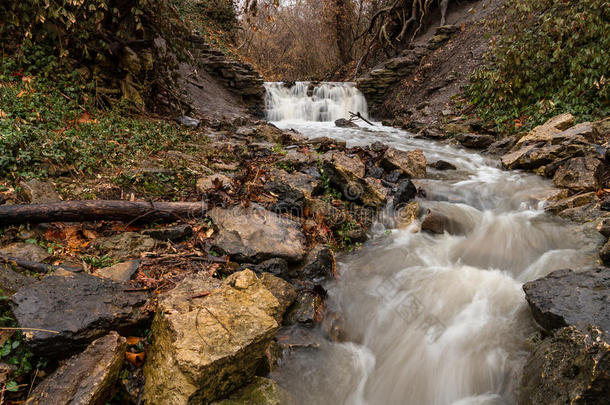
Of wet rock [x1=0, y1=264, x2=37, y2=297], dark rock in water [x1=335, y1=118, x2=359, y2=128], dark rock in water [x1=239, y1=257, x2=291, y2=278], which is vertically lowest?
dark rock in water [x1=239, y1=257, x2=291, y2=278]

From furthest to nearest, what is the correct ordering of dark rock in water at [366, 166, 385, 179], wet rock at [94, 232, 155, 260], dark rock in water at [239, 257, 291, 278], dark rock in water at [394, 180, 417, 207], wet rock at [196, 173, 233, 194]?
1. dark rock in water at [366, 166, 385, 179]
2. dark rock in water at [394, 180, 417, 207]
3. wet rock at [196, 173, 233, 194]
4. dark rock in water at [239, 257, 291, 278]
5. wet rock at [94, 232, 155, 260]

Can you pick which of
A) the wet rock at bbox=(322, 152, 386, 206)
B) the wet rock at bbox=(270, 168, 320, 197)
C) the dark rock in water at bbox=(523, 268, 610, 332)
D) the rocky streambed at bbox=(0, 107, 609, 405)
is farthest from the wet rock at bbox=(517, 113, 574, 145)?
the wet rock at bbox=(270, 168, 320, 197)

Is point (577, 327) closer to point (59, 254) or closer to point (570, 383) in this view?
point (570, 383)

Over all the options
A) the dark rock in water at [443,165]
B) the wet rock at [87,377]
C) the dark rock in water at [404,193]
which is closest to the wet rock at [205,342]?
the wet rock at [87,377]

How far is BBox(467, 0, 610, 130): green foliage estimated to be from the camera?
761 cm

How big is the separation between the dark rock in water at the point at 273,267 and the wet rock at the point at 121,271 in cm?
101

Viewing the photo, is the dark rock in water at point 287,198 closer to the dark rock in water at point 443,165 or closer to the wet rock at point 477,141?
the dark rock in water at point 443,165

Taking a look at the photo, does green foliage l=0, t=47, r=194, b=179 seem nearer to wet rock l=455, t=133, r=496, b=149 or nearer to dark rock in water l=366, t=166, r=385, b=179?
dark rock in water l=366, t=166, r=385, b=179

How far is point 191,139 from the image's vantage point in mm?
7359

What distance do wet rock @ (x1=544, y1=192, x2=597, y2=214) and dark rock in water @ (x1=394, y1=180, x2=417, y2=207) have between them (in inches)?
80.0

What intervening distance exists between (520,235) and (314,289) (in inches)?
129

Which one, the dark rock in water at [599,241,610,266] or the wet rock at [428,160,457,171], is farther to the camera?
the wet rock at [428,160,457,171]

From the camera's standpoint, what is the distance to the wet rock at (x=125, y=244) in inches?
126

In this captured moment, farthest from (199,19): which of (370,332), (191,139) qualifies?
(370,332)
